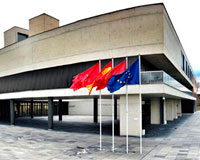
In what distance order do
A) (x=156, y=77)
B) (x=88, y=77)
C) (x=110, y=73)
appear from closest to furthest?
(x=110, y=73)
(x=88, y=77)
(x=156, y=77)

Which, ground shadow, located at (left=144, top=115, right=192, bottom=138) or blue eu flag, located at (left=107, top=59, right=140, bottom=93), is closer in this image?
blue eu flag, located at (left=107, top=59, right=140, bottom=93)

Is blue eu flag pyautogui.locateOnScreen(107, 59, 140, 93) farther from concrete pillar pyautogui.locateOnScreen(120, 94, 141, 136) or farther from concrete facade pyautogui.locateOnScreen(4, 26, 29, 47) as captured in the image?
concrete facade pyautogui.locateOnScreen(4, 26, 29, 47)

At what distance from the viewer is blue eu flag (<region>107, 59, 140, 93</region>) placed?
1445 cm

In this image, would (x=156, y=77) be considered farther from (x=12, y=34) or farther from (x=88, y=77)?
(x=12, y=34)

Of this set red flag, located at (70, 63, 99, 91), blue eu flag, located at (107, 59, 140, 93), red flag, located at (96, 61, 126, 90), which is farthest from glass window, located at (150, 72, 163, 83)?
red flag, located at (70, 63, 99, 91)

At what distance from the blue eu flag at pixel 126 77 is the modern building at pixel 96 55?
20.9 ft

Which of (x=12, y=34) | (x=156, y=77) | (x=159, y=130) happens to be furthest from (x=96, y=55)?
(x=12, y=34)

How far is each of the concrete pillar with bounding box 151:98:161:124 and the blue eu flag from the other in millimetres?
17374

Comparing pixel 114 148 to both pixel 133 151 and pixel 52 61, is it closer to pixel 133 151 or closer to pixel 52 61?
pixel 133 151

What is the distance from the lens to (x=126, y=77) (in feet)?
47.5

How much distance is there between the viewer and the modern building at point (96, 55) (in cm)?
2114

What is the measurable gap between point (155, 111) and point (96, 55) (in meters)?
12.9

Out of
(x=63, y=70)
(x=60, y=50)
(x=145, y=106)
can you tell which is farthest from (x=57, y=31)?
(x=145, y=106)

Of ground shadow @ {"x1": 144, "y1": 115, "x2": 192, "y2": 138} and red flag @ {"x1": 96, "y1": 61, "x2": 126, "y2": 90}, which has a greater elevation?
red flag @ {"x1": 96, "y1": 61, "x2": 126, "y2": 90}
